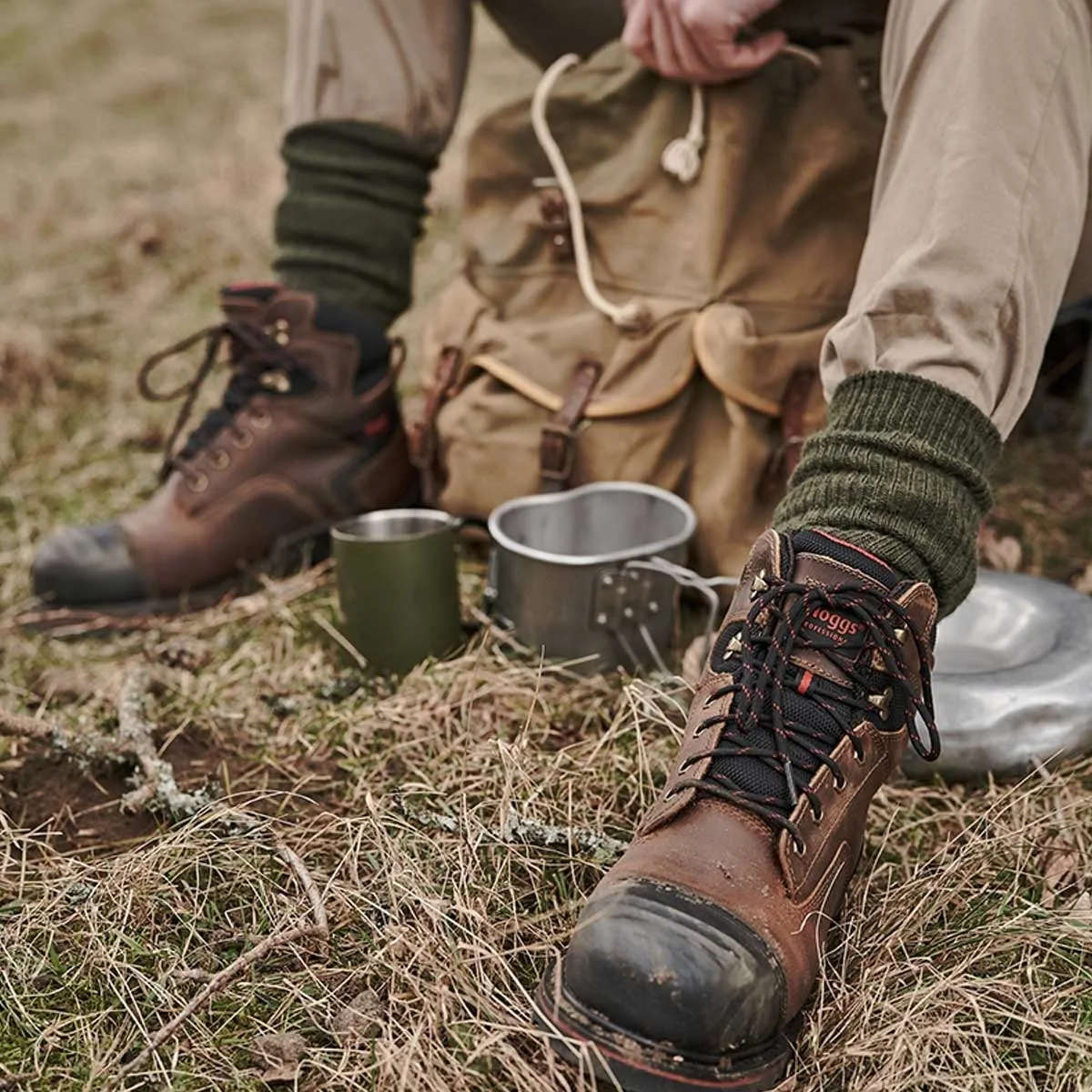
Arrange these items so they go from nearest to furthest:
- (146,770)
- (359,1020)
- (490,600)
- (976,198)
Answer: (359,1020)
(976,198)
(146,770)
(490,600)

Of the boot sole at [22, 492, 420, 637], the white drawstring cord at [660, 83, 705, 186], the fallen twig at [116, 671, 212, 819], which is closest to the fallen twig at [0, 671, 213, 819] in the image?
the fallen twig at [116, 671, 212, 819]

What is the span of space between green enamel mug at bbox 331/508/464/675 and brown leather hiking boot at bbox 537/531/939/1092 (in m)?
0.58

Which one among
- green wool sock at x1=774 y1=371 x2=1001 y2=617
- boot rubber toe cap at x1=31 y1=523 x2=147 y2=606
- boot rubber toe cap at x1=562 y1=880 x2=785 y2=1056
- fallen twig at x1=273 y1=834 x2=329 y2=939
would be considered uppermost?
green wool sock at x1=774 y1=371 x2=1001 y2=617

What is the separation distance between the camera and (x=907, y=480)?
131cm

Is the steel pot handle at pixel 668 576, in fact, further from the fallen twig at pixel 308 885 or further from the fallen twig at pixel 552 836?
the fallen twig at pixel 308 885

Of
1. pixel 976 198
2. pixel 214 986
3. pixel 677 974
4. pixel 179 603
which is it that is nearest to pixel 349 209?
pixel 179 603

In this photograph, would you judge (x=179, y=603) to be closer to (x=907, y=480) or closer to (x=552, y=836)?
(x=552, y=836)

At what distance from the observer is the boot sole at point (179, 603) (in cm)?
207

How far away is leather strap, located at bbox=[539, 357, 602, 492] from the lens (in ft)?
6.48

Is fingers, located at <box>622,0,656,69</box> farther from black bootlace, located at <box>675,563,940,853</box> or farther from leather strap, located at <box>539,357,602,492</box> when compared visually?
black bootlace, located at <box>675,563,940,853</box>

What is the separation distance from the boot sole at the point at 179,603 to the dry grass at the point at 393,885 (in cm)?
4

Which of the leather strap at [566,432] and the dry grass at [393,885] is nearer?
the dry grass at [393,885]

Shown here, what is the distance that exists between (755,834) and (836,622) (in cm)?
22

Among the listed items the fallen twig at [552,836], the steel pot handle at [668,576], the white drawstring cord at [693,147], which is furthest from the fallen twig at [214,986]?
the white drawstring cord at [693,147]
